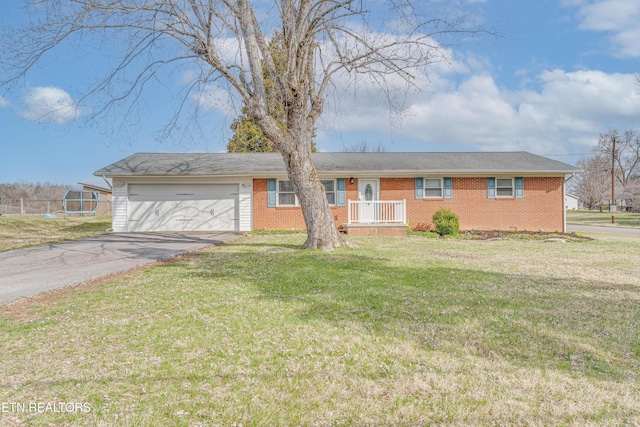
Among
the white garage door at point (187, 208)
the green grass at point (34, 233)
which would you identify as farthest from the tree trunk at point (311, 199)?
the green grass at point (34, 233)

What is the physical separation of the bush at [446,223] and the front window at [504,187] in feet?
11.1

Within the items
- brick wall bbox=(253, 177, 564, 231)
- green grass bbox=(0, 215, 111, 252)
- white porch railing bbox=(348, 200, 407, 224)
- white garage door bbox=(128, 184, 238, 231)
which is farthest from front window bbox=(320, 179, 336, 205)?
green grass bbox=(0, 215, 111, 252)

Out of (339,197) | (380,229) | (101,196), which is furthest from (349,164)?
(101,196)

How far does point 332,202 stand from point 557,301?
12086 millimetres

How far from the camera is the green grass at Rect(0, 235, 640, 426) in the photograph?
2.24m

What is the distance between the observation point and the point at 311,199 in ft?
31.0

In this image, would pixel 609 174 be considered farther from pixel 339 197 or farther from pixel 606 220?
pixel 339 197

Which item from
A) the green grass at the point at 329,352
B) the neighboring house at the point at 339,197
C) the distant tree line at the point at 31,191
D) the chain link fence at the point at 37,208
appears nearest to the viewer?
the green grass at the point at 329,352

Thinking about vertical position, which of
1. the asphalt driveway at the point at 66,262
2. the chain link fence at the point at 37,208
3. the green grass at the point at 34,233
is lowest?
the asphalt driveway at the point at 66,262

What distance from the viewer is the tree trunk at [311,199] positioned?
369 inches

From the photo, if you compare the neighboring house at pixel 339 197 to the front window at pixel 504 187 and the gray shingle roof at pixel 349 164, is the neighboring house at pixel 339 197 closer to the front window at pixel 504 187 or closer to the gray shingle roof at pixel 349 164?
the front window at pixel 504 187

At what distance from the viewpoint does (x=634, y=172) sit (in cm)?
4500

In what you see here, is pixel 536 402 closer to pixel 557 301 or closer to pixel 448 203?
pixel 557 301

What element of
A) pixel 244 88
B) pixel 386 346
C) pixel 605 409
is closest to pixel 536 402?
pixel 605 409
